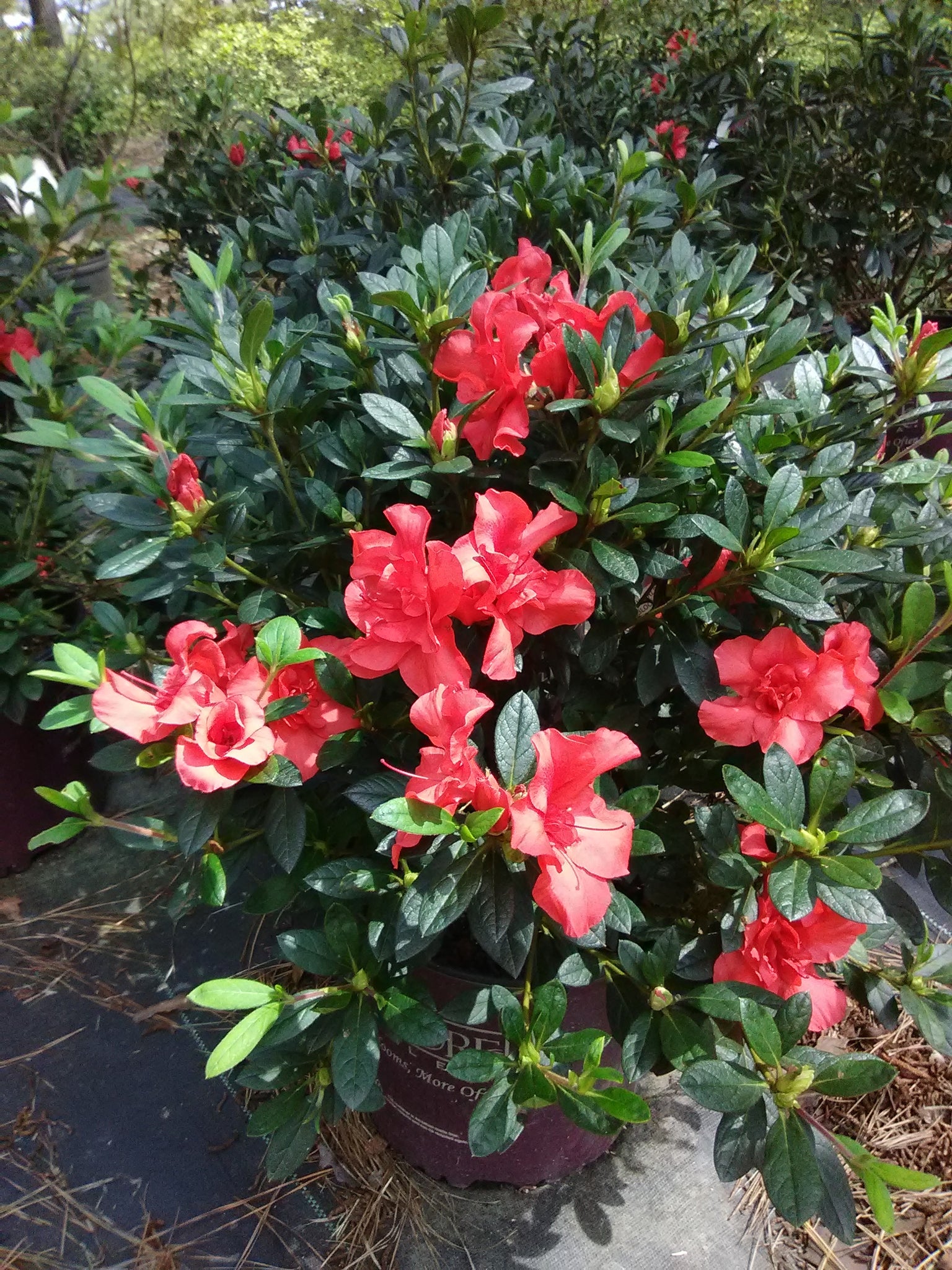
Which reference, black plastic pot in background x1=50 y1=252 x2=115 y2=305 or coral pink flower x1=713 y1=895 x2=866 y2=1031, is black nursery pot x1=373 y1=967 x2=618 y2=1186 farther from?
black plastic pot in background x1=50 y1=252 x2=115 y2=305

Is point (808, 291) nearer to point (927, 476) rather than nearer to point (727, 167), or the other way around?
point (727, 167)

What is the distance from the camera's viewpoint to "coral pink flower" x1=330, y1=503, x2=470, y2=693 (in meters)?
0.73

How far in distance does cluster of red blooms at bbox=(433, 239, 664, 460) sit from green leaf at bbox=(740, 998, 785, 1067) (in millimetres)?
549

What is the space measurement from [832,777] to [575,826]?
0.26m

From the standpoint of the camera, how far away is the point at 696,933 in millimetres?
978

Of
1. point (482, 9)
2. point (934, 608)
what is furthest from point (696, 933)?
point (482, 9)

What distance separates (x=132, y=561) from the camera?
2.93ft

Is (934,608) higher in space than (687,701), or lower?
→ higher

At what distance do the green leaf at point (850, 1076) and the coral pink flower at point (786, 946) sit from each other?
0.29ft

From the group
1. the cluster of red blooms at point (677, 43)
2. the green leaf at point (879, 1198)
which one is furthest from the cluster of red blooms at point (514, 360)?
the cluster of red blooms at point (677, 43)

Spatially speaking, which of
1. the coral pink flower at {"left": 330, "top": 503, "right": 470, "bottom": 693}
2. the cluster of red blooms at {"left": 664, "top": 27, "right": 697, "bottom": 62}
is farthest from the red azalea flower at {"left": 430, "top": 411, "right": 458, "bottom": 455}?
the cluster of red blooms at {"left": 664, "top": 27, "right": 697, "bottom": 62}

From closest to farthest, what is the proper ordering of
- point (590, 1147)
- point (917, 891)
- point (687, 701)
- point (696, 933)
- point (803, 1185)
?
point (803, 1185)
point (696, 933)
point (687, 701)
point (590, 1147)
point (917, 891)

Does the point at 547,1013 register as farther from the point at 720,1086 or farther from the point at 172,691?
the point at 172,691

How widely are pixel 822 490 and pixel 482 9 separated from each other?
2.77 feet
